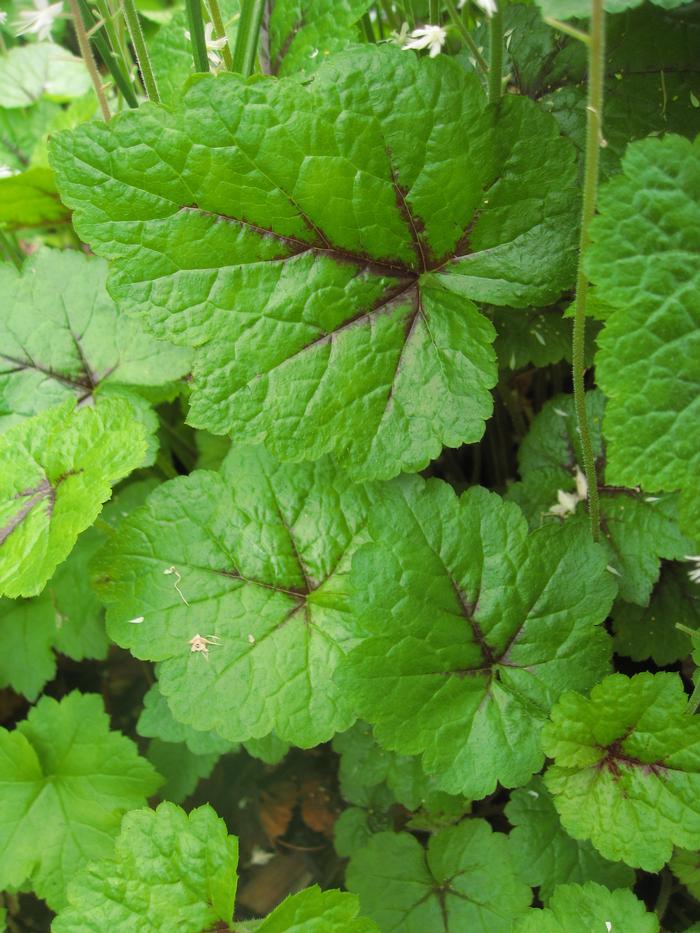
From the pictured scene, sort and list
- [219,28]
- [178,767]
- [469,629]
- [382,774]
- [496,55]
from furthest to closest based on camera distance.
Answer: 1. [178,767]
2. [382,774]
3. [219,28]
4. [469,629]
5. [496,55]

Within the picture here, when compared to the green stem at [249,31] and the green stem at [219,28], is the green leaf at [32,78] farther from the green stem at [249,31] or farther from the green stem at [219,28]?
the green stem at [249,31]

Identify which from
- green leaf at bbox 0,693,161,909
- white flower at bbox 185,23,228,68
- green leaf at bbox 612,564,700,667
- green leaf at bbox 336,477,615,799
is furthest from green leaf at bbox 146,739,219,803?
white flower at bbox 185,23,228,68

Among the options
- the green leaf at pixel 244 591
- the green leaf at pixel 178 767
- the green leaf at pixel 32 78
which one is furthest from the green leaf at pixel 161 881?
the green leaf at pixel 32 78

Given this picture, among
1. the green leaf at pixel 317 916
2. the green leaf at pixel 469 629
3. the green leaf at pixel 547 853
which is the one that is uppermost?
the green leaf at pixel 469 629

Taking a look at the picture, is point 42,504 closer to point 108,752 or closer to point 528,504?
point 108,752

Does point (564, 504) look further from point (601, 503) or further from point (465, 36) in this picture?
point (465, 36)

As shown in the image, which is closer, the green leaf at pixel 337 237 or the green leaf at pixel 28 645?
the green leaf at pixel 337 237

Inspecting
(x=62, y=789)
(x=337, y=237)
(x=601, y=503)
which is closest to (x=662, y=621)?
(x=601, y=503)
